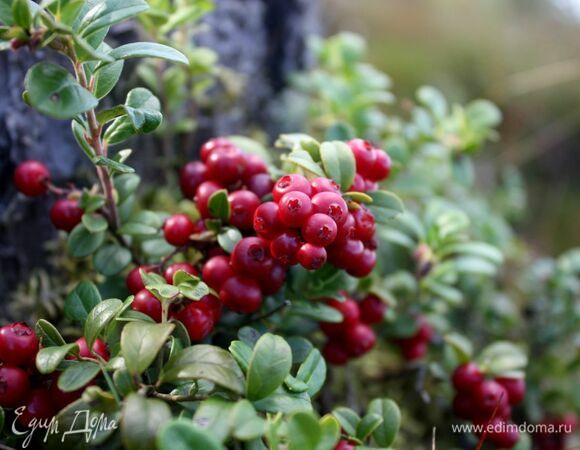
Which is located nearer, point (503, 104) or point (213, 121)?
point (213, 121)

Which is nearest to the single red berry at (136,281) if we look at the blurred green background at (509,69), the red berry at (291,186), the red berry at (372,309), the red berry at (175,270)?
the red berry at (175,270)

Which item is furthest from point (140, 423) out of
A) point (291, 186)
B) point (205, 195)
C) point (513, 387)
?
point (513, 387)

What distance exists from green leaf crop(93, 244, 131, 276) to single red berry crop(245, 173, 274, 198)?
1.43 ft

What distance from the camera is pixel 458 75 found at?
513 cm

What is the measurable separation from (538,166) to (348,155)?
4.05m

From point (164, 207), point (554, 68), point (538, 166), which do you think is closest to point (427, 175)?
point (164, 207)

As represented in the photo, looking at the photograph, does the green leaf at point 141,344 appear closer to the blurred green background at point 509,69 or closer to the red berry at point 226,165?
the red berry at point 226,165

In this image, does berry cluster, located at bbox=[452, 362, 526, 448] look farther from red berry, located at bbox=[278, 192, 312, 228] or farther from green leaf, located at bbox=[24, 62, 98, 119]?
green leaf, located at bbox=[24, 62, 98, 119]

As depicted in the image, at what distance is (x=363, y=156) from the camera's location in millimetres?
1580

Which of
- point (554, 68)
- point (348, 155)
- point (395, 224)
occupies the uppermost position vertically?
point (554, 68)

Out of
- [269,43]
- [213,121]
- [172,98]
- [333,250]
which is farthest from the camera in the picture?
[269,43]

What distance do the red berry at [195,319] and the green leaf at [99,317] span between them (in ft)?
0.52

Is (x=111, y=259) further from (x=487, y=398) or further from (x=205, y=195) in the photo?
(x=487, y=398)

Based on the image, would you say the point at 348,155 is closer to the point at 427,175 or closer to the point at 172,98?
the point at 172,98
